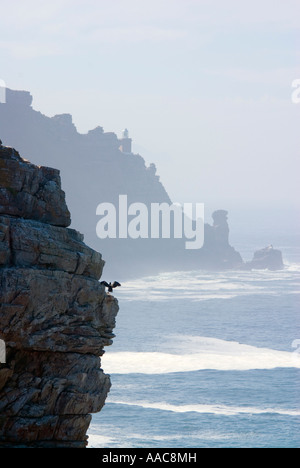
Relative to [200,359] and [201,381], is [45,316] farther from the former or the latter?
[200,359]

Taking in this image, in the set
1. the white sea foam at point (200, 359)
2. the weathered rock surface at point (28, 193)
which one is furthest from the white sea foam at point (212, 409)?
the weathered rock surface at point (28, 193)

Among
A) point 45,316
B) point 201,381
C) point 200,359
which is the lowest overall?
point 45,316

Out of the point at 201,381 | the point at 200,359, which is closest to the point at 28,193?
the point at 201,381

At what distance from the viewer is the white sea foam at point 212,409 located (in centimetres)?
10612

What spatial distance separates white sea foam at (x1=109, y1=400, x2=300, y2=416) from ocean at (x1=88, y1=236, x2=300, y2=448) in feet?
0.35

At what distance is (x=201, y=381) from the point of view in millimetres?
122750

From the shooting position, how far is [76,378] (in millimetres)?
34719

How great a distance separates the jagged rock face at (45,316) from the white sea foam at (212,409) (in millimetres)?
71477

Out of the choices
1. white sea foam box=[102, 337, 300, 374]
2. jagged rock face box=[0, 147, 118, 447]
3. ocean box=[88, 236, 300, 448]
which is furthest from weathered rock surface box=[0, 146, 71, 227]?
white sea foam box=[102, 337, 300, 374]

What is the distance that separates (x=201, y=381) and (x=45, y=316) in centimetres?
9079

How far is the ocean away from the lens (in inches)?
3684
